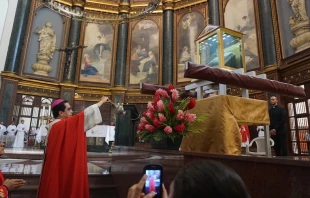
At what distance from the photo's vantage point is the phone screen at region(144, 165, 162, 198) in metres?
0.84

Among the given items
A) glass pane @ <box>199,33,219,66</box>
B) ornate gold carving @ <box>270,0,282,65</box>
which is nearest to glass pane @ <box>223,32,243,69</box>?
glass pane @ <box>199,33,219,66</box>

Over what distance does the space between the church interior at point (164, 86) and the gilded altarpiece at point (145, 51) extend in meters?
0.06

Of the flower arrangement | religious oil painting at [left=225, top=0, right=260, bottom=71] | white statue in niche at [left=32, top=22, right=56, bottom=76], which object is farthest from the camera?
white statue in niche at [left=32, top=22, right=56, bottom=76]

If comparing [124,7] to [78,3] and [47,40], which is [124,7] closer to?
[78,3]

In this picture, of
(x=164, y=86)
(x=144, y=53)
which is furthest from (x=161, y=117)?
(x=144, y=53)

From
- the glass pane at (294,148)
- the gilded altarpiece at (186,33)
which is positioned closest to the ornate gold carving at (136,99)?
the gilded altarpiece at (186,33)

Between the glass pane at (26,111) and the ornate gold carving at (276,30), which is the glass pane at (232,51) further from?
the glass pane at (26,111)

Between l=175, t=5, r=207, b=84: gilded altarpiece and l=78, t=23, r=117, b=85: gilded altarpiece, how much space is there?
12.5ft

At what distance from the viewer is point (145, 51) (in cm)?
1338

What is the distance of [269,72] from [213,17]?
4416 millimetres

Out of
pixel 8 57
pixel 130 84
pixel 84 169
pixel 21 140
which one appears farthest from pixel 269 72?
pixel 8 57

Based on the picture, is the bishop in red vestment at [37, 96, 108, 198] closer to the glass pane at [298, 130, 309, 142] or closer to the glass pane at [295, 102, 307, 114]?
the glass pane at [298, 130, 309, 142]

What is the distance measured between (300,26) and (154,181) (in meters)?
9.20

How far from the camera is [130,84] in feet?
42.7
